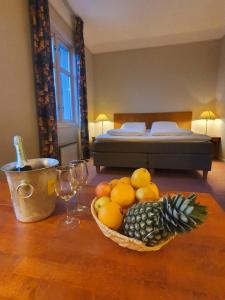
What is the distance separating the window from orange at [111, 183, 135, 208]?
2.94 meters

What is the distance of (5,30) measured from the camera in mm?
1879

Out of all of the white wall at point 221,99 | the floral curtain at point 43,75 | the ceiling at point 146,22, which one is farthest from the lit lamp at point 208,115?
the floral curtain at point 43,75

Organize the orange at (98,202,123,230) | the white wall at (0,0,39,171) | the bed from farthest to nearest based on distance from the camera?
the bed
the white wall at (0,0,39,171)
the orange at (98,202,123,230)

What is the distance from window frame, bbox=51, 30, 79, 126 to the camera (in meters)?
3.02

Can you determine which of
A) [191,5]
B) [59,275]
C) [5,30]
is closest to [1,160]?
[5,30]

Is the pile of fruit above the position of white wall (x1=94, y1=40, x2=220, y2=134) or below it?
below

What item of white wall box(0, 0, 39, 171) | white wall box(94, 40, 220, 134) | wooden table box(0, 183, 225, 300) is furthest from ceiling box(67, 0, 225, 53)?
wooden table box(0, 183, 225, 300)

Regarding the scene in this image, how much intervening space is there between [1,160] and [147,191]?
1890mm

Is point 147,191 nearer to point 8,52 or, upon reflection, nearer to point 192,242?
point 192,242

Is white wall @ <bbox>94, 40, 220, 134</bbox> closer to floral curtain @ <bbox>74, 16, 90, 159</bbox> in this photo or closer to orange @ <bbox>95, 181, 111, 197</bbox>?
floral curtain @ <bbox>74, 16, 90, 159</bbox>

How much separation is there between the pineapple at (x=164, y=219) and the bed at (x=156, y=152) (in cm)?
230

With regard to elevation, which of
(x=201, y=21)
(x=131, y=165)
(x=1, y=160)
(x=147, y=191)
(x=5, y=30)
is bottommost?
(x=131, y=165)

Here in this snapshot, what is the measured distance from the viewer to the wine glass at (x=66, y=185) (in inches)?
23.7

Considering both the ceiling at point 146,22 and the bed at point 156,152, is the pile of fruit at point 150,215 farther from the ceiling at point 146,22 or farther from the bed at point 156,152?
the ceiling at point 146,22
